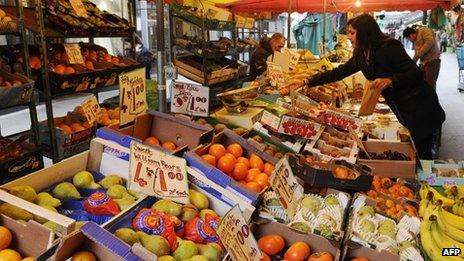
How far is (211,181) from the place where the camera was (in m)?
2.08

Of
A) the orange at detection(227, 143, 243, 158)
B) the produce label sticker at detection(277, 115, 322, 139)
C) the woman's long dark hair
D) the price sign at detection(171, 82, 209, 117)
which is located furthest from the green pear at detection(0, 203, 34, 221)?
the woman's long dark hair

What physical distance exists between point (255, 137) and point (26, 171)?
167cm

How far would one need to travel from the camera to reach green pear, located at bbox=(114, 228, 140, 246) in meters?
1.64

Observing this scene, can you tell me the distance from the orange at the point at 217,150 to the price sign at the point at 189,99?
1.97ft

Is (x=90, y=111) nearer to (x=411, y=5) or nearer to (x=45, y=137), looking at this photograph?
(x=45, y=137)

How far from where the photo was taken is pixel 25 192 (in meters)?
1.88

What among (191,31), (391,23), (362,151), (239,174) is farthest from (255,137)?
(391,23)

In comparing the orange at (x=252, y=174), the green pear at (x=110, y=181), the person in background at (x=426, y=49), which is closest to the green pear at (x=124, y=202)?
the green pear at (x=110, y=181)

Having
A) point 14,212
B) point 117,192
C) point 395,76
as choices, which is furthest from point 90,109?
point 395,76

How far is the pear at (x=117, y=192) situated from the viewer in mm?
2061

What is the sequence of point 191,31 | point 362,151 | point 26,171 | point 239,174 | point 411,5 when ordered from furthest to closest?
point 411,5 < point 191,31 < point 362,151 < point 26,171 < point 239,174

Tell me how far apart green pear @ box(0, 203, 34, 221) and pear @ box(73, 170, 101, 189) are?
0.39 metres

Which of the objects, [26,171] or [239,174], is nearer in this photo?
[239,174]

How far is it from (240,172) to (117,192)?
2.33ft
